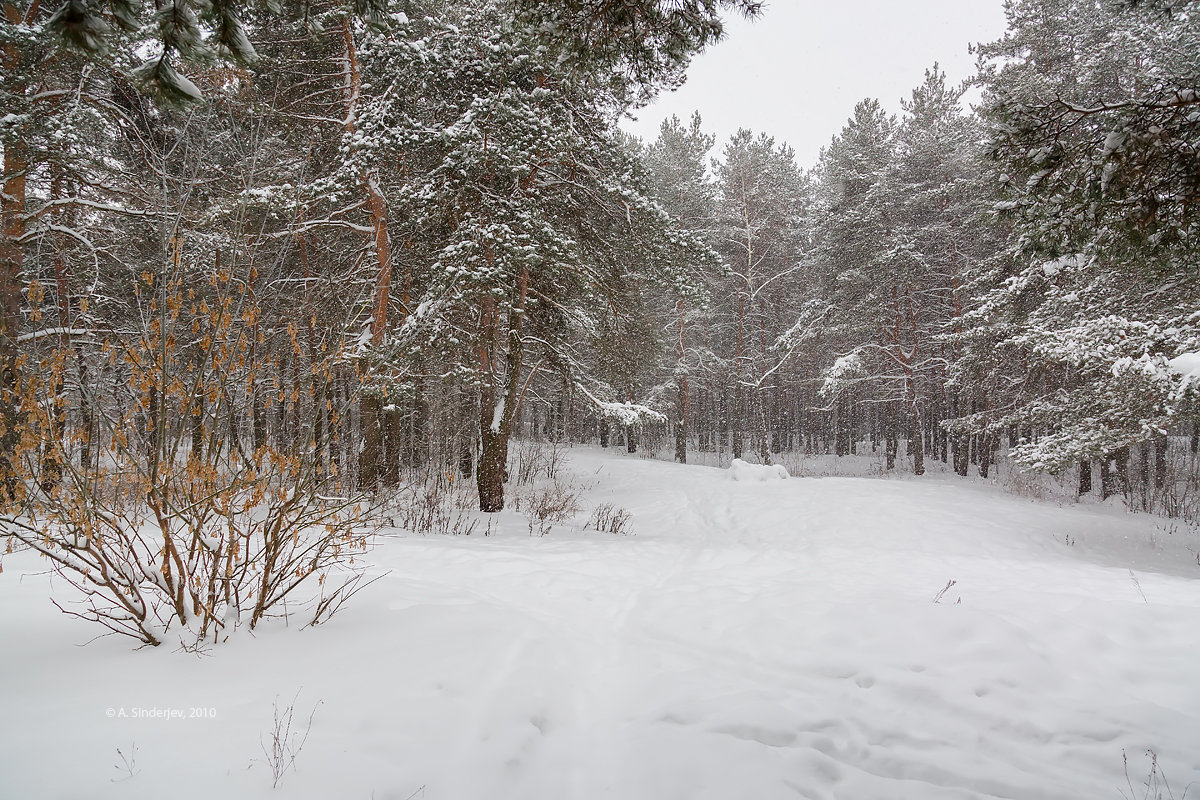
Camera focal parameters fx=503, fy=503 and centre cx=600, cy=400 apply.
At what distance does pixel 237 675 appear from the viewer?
277 cm

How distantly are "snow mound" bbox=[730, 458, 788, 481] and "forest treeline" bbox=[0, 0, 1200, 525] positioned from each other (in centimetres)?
430

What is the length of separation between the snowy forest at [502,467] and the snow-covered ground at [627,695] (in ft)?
0.08

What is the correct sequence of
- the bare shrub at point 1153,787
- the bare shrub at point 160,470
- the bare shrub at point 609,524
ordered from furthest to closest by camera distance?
the bare shrub at point 609,524 < the bare shrub at point 160,470 < the bare shrub at point 1153,787

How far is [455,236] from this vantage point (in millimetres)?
8375

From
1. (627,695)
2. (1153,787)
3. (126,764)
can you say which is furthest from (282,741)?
(1153,787)

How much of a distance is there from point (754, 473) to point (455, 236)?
→ 10.4 meters

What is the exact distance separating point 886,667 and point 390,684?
3.26m

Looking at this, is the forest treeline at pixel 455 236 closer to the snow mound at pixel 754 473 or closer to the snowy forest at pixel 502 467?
the snowy forest at pixel 502 467

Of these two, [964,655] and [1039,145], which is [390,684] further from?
[1039,145]

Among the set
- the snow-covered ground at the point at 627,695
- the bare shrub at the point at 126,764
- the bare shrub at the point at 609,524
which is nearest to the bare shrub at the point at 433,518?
the bare shrub at the point at 609,524

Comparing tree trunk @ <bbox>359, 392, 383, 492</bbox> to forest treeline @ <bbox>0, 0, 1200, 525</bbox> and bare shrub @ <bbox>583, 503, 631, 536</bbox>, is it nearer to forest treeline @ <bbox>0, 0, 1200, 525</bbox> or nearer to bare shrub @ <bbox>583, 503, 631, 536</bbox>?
forest treeline @ <bbox>0, 0, 1200, 525</bbox>

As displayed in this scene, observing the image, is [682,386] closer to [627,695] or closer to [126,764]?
[627,695]

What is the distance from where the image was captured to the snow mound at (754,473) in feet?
47.2

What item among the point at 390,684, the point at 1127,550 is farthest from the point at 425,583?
the point at 1127,550
